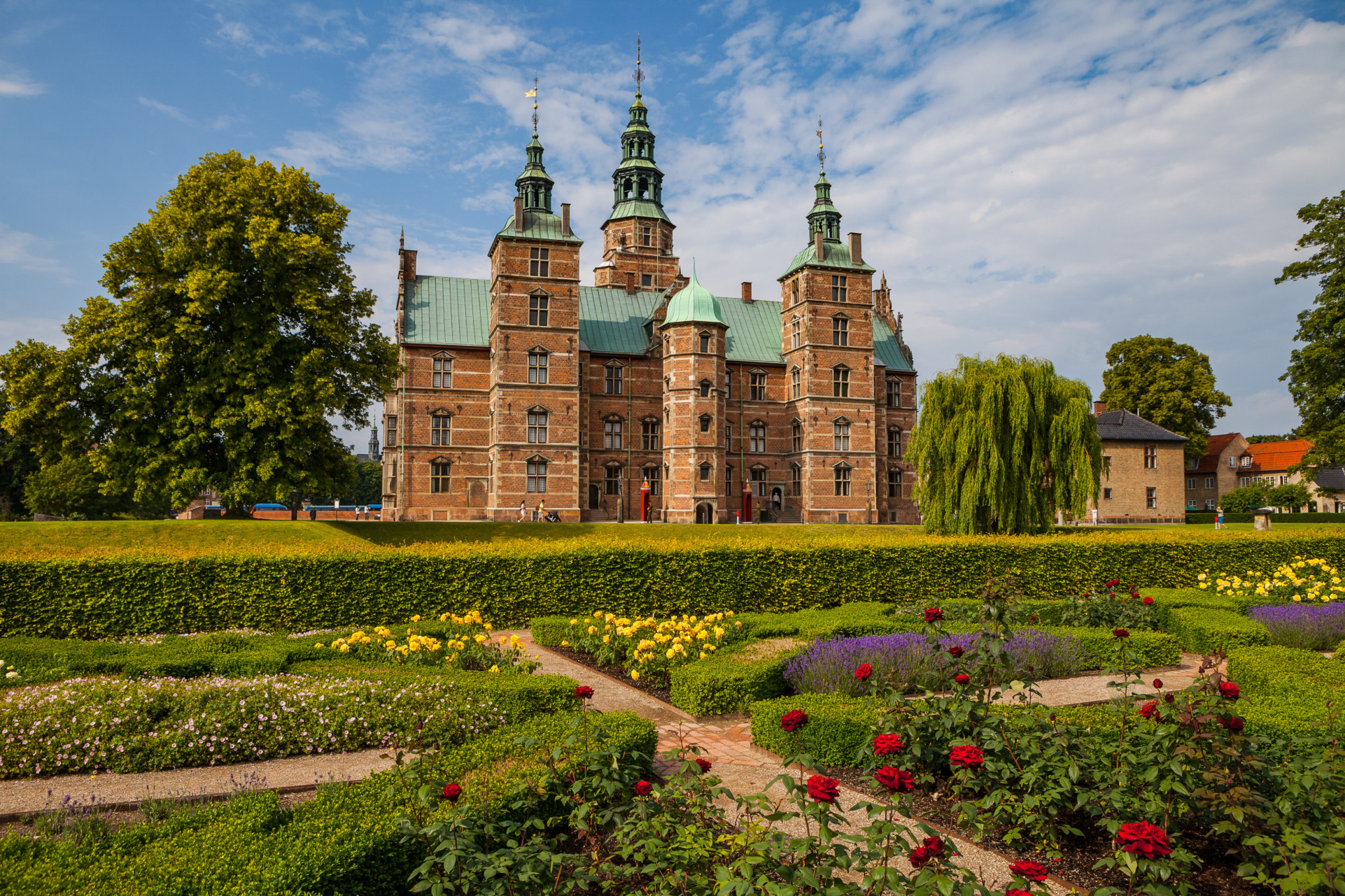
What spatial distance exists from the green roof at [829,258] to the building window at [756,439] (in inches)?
377

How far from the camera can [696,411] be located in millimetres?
40406

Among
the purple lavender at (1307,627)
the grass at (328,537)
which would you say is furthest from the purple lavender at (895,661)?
the grass at (328,537)

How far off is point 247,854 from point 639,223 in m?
50.9

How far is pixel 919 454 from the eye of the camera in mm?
20078

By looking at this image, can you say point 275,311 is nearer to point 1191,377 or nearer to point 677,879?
point 677,879

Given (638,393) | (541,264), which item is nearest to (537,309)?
(541,264)

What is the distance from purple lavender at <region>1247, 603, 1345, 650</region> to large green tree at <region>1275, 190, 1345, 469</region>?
2250cm

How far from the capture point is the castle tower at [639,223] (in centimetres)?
5188

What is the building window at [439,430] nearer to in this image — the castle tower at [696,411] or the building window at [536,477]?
the building window at [536,477]

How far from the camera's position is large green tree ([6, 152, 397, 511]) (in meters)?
20.5

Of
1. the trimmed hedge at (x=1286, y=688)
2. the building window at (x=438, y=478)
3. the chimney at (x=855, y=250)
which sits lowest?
the trimmed hedge at (x=1286, y=688)

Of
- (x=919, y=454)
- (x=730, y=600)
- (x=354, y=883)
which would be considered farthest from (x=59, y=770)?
(x=919, y=454)

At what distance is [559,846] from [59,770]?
15.9ft

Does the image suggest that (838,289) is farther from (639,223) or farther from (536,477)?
(536,477)
